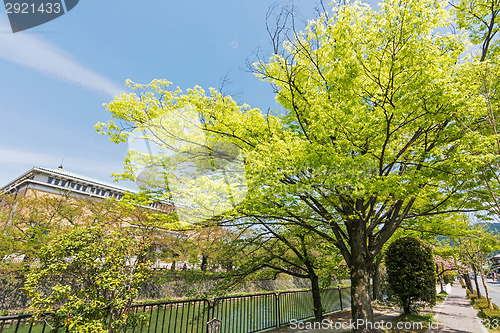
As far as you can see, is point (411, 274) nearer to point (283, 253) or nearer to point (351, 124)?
point (283, 253)

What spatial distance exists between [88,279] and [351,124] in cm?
666

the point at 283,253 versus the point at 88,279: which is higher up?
the point at 283,253

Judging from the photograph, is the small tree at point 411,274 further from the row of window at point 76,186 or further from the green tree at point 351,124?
the row of window at point 76,186

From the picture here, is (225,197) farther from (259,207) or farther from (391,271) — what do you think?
(391,271)

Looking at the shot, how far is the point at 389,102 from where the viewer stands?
6.13m

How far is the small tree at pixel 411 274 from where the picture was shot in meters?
11.4

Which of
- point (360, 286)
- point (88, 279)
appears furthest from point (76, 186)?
point (360, 286)

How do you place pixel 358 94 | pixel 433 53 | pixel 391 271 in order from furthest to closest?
pixel 391 271 < pixel 358 94 < pixel 433 53

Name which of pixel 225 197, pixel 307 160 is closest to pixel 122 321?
pixel 225 197

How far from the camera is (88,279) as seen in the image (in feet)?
14.6

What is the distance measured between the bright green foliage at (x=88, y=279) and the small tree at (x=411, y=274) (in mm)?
11988

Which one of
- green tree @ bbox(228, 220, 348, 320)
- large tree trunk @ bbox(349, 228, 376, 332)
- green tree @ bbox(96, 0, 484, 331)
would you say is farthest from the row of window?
large tree trunk @ bbox(349, 228, 376, 332)

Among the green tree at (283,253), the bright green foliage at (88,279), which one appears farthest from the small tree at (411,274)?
the bright green foliage at (88,279)

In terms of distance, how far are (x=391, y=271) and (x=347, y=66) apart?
10722mm
